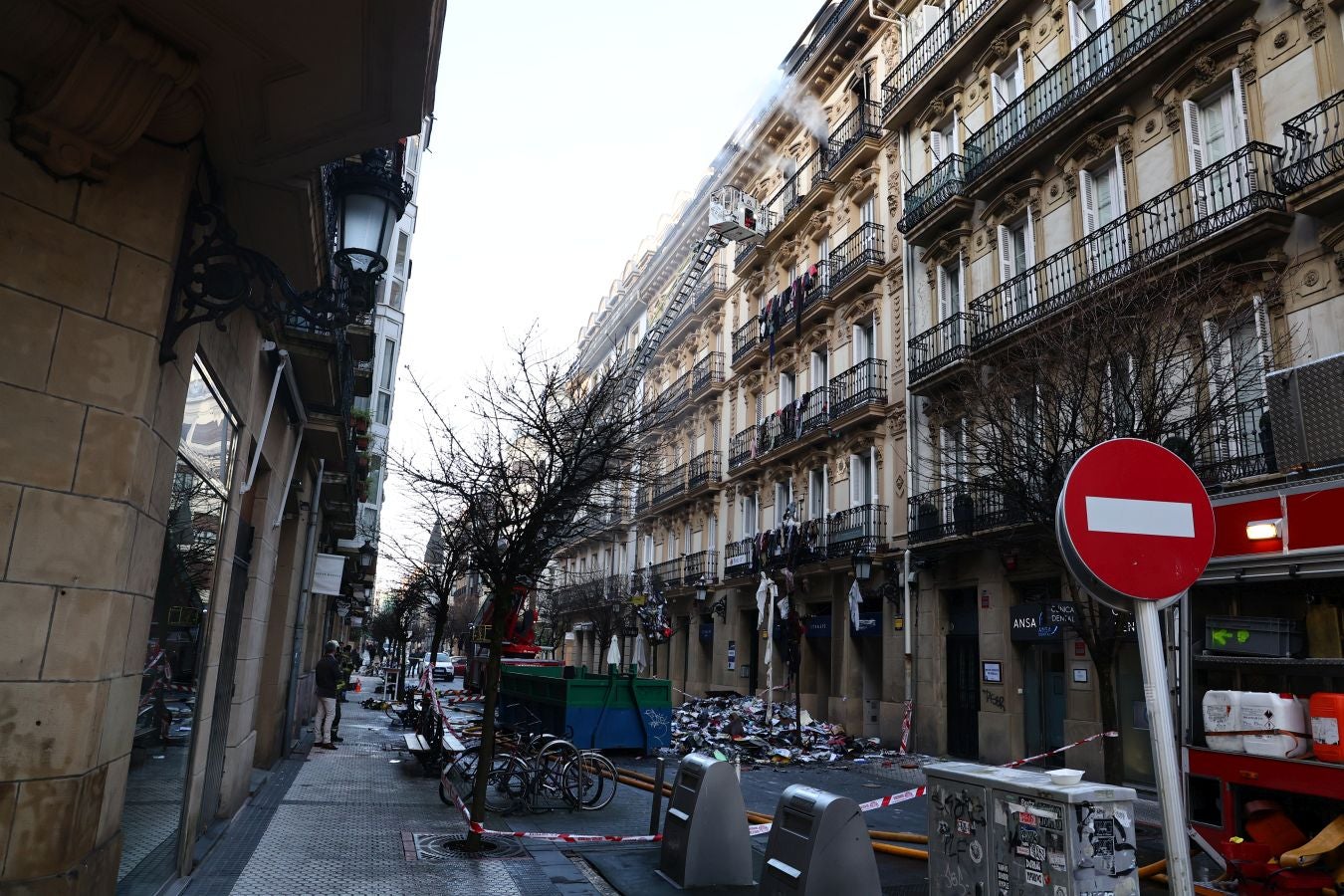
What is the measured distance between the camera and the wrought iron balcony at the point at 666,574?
37.4 meters

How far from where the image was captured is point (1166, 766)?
3043mm

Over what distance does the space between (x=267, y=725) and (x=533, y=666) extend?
8882mm

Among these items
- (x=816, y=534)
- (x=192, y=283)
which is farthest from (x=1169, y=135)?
(x=192, y=283)

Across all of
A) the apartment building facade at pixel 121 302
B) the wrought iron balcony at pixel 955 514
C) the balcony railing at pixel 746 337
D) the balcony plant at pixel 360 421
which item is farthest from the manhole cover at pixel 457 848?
the balcony railing at pixel 746 337

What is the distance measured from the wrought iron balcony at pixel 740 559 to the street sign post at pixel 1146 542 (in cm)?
2599

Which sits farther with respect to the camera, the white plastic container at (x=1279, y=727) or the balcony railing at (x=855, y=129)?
the balcony railing at (x=855, y=129)

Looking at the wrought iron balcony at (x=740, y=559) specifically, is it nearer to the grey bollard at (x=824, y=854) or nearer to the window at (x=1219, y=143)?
the window at (x=1219, y=143)

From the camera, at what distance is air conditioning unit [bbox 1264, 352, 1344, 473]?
20.9 ft

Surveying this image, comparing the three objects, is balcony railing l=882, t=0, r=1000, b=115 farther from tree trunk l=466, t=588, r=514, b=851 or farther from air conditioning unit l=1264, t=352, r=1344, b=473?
tree trunk l=466, t=588, r=514, b=851

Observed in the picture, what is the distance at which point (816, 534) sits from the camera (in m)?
25.6

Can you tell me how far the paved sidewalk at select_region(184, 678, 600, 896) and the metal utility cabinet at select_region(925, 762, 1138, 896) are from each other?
3.55m

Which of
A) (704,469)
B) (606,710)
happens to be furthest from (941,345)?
(704,469)

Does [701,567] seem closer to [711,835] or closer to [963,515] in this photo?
[963,515]

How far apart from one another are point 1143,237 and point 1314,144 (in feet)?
10.0
